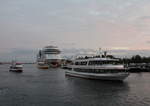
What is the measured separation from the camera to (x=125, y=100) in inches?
1159

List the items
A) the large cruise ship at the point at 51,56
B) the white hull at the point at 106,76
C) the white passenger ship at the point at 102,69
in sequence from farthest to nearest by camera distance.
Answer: the large cruise ship at the point at 51,56
the white passenger ship at the point at 102,69
the white hull at the point at 106,76

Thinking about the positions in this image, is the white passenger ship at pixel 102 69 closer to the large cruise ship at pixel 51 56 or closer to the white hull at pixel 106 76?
the white hull at pixel 106 76

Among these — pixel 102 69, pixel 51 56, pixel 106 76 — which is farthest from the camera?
pixel 51 56

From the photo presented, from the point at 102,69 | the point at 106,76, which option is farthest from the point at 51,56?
the point at 106,76

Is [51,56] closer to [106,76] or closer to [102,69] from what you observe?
[102,69]

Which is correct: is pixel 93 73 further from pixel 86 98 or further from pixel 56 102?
pixel 56 102

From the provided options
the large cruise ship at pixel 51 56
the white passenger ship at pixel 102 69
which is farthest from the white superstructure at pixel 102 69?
the large cruise ship at pixel 51 56

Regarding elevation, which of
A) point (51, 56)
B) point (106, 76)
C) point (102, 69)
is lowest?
point (106, 76)

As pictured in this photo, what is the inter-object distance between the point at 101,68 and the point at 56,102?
2618 cm

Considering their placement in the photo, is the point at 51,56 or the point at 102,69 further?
the point at 51,56

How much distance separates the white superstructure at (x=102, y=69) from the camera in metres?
49.7

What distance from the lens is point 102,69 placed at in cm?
5259

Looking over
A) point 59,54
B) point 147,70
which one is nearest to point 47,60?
point 59,54

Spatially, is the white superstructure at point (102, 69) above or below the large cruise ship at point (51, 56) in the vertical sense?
below
